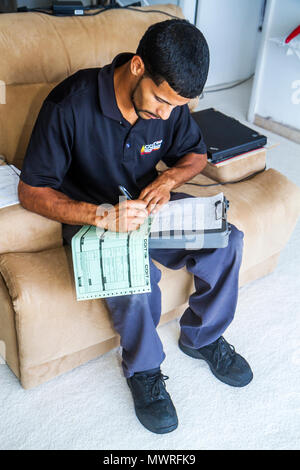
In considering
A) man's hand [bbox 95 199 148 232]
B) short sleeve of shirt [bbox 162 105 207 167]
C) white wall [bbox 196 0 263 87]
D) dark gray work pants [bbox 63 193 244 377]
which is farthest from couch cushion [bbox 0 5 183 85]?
white wall [bbox 196 0 263 87]

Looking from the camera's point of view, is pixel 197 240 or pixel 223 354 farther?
pixel 223 354

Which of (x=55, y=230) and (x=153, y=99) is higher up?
(x=153, y=99)

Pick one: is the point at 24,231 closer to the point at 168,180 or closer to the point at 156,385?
the point at 168,180

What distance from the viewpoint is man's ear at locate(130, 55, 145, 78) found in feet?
3.77

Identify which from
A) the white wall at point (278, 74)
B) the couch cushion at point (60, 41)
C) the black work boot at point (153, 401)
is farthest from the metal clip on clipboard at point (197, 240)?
the white wall at point (278, 74)

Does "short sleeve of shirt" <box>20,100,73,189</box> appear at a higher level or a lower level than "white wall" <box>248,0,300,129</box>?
higher

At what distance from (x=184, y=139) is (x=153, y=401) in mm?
827

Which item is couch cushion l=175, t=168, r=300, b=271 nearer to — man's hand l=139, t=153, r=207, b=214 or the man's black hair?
man's hand l=139, t=153, r=207, b=214

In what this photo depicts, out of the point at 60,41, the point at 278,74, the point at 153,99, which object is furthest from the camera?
the point at 278,74

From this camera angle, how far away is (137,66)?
116 cm

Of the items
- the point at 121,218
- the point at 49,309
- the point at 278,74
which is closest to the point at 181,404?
the point at 49,309

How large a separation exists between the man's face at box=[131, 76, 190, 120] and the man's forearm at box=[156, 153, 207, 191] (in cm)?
27

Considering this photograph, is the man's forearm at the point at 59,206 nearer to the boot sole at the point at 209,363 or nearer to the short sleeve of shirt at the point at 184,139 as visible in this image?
the short sleeve of shirt at the point at 184,139

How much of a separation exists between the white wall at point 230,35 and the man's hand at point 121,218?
2631 millimetres
